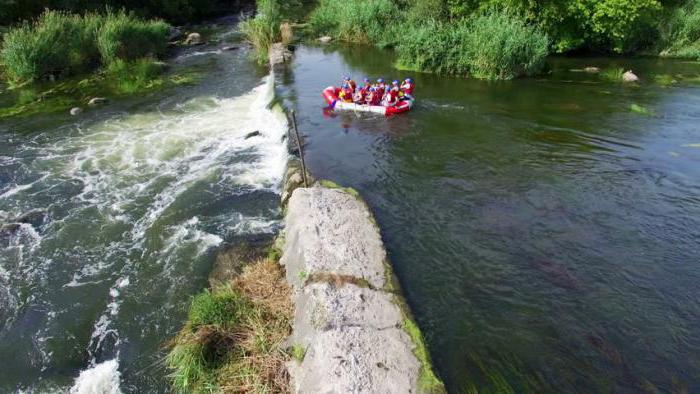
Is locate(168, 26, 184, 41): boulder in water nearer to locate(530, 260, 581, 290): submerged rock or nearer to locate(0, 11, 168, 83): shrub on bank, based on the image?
locate(0, 11, 168, 83): shrub on bank

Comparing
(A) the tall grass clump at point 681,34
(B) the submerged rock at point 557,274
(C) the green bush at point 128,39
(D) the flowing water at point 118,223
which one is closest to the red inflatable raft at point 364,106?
(D) the flowing water at point 118,223

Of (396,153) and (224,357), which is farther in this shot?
(396,153)

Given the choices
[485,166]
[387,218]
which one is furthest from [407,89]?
[387,218]

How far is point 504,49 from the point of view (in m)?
19.4

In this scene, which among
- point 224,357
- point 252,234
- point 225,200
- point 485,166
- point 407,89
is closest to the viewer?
point 224,357

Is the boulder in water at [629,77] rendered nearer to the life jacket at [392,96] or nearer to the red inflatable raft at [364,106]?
the red inflatable raft at [364,106]

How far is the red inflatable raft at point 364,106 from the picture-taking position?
16.5 meters

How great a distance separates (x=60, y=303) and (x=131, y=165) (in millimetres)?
6190

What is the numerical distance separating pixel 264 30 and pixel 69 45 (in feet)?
33.6

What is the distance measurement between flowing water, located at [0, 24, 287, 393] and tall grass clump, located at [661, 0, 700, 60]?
2118 cm

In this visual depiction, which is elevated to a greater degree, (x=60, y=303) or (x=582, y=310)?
(x=582, y=310)

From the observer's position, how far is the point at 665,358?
6.78 m

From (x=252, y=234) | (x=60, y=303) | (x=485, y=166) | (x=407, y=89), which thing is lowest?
(x=60, y=303)

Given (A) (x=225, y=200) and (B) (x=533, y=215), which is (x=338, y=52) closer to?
(A) (x=225, y=200)
